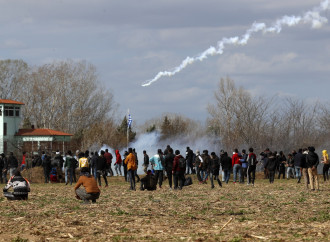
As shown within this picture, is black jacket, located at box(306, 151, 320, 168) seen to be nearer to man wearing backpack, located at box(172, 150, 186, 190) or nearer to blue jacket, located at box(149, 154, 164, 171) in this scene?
man wearing backpack, located at box(172, 150, 186, 190)

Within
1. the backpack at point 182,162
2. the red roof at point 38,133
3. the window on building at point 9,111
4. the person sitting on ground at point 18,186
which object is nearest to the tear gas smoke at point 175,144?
the red roof at point 38,133

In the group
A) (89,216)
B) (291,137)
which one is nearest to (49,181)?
(89,216)

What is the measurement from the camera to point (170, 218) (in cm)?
1733

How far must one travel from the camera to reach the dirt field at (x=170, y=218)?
46.5 feet

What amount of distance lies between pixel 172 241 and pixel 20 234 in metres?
3.28

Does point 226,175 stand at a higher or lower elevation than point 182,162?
lower

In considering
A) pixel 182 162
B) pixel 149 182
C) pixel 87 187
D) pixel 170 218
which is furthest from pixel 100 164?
pixel 170 218

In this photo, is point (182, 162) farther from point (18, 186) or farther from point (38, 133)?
point (38, 133)

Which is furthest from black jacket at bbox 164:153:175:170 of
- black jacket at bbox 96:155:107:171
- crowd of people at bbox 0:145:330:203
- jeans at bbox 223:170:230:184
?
jeans at bbox 223:170:230:184

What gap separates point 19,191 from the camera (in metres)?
23.4

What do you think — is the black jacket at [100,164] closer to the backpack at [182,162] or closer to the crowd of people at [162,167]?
the crowd of people at [162,167]

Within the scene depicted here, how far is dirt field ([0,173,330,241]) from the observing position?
46.5 feet

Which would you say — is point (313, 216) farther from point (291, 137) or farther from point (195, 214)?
point (291, 137)

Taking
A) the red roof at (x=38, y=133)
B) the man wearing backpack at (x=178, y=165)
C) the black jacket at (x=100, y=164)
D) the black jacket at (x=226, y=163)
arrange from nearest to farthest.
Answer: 1. the man wearing backpack at (x=178, y=165)
2. the black jacket at (x=100, y=164)
3. the black jacket at (x=226, y=163)
4. the red roof at (x=38, y=133)
